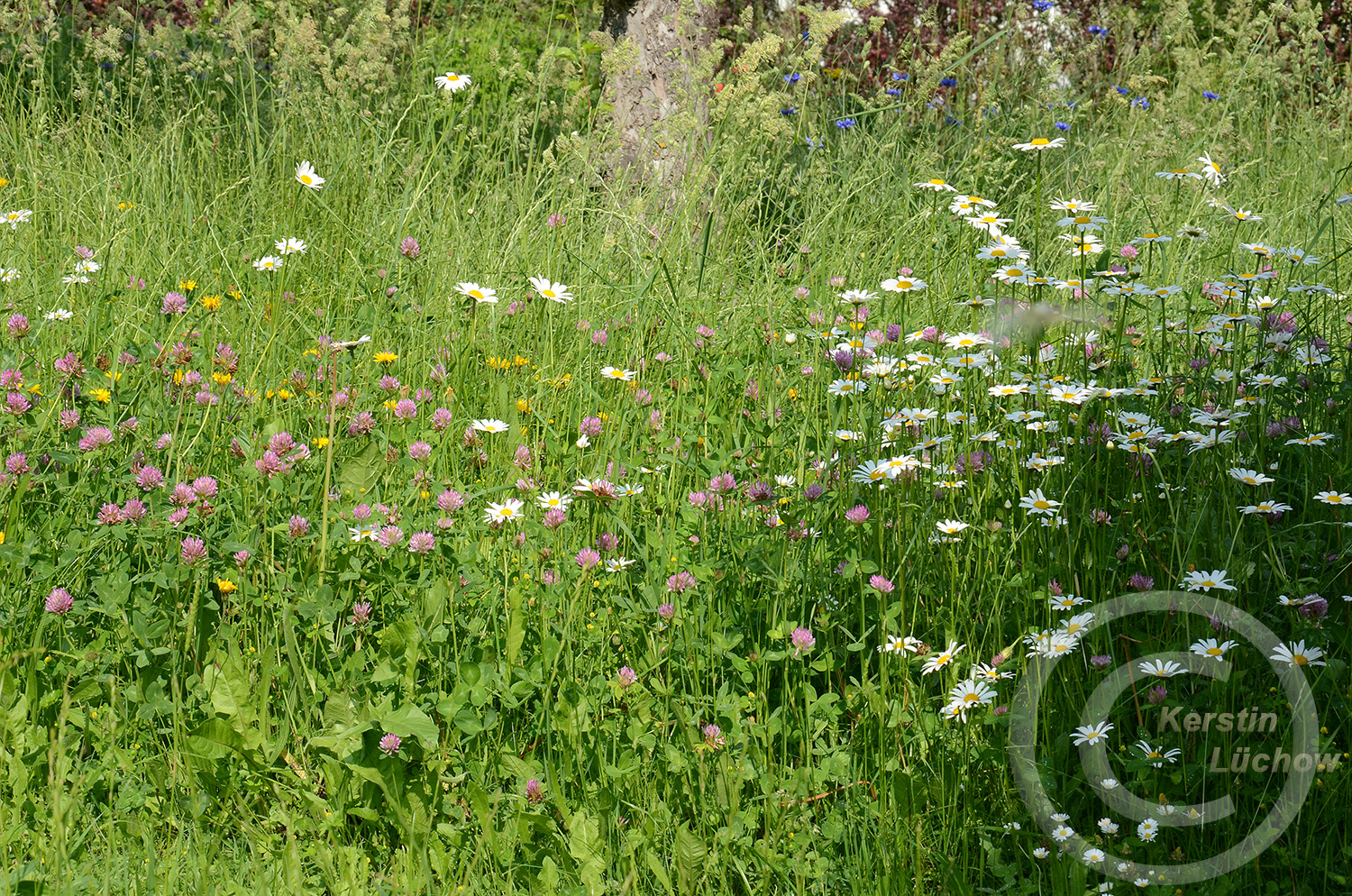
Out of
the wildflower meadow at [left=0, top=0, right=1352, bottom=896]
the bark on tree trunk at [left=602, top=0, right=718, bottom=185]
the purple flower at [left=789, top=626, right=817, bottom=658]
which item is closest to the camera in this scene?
the wildflower meadow at [left=0, top=0, right=1352, bottom=896]

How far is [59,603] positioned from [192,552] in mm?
221

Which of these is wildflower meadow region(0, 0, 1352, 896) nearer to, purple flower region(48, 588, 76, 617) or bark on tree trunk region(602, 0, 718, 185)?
purple flower region(48, 588, 76, 617)

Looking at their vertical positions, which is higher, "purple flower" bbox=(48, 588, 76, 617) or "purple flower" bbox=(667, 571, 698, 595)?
"purple flower" bbox=(667, 571, 698, 595)

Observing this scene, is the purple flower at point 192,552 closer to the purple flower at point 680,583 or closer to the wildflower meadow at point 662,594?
the wildflower meadow at point 662,594

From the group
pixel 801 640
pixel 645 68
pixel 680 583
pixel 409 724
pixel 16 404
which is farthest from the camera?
pixel 645 68

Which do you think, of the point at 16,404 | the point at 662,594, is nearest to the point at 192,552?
the point at 16,404

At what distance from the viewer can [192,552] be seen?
1.79 m

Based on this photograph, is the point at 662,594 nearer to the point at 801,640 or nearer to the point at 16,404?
the point at 801,640

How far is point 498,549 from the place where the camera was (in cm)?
208

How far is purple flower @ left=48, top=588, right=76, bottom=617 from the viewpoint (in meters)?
1.73

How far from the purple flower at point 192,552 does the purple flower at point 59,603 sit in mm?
188

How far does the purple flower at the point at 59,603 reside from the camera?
5.69 ft

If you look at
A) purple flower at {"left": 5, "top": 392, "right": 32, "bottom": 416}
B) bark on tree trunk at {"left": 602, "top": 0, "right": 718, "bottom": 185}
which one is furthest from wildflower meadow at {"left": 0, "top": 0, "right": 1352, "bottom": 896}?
bark on tree trunk at {"left": 602, "top": 0, "right": 718, "bottom": 185}

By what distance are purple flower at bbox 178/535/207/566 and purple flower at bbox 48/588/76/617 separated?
0.19 meters
